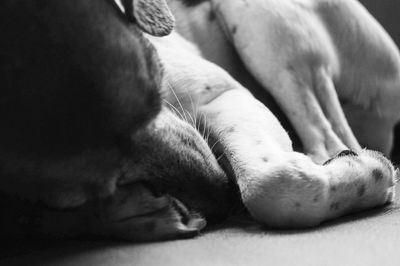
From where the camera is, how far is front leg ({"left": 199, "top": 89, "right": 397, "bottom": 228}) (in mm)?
1415

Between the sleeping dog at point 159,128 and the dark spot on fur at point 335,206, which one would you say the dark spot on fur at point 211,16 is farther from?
the dark spot on fur at point 335,206

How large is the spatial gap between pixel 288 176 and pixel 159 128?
0.27 m

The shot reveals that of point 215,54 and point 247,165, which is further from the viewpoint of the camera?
point 215,54

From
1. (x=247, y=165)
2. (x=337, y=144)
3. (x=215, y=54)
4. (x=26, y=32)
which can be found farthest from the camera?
(x=215, y=54)

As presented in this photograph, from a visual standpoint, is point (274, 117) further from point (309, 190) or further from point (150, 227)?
point (150, 227)

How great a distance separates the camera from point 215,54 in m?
2.12

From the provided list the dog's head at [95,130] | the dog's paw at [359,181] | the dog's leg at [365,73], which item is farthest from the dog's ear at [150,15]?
the dog's leg at [365,73]

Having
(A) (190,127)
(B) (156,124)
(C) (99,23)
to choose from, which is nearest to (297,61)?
(A) (190,127)

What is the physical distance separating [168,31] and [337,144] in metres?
0.62

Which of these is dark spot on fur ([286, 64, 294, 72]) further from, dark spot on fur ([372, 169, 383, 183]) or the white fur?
dark spot on fur ([372, 169, 383, 183])

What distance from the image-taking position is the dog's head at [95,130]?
1178mm

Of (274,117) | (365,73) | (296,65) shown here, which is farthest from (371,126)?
(274,117)

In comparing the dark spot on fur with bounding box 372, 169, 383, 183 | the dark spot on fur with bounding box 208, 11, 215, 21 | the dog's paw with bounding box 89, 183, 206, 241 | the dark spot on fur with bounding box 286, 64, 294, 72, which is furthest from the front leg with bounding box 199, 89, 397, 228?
the dark spot on fur with bounding box 208, 11, 215, 21

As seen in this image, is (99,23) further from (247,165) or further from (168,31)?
(247,165)
